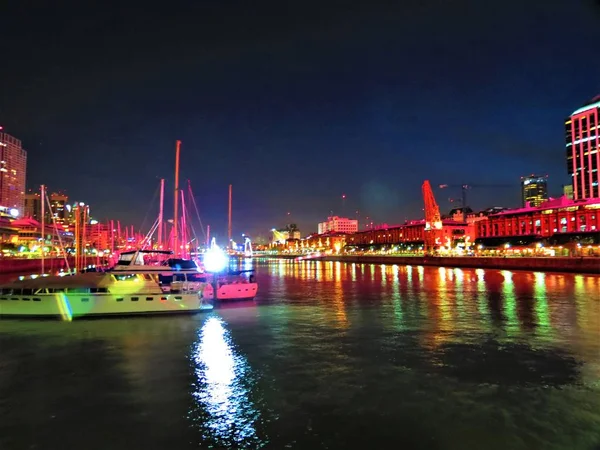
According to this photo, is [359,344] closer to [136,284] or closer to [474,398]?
[474,398]

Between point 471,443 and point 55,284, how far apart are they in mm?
25945

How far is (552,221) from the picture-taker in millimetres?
153750

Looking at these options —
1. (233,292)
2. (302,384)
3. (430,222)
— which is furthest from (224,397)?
(430,222)

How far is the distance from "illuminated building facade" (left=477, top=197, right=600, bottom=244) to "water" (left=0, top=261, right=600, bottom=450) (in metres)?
131

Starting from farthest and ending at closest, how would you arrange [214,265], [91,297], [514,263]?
[514,263], [214,265], [91,297]

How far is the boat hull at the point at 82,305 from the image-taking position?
1053 inches

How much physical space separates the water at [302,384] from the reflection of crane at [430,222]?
404 ft

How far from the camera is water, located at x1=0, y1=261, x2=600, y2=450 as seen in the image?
1002cm

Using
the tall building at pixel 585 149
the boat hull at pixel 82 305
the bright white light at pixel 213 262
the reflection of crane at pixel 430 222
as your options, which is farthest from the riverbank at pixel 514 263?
the tall building at pixel 585 149

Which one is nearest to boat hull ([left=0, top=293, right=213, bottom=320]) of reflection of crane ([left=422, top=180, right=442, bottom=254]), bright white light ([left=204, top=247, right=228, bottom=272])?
→ bright white light ([left=204, top=247, right=228, bottom=272])

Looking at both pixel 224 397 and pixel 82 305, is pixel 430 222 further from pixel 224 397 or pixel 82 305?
pixel 224 397

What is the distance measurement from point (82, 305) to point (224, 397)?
18.2 meters

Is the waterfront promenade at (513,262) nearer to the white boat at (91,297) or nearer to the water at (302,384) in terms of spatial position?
the water at (302,384)

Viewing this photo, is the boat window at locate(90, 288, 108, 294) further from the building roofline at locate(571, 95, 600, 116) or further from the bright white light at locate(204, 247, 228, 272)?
the building roofline at locate(571, 95, 600, 116)
